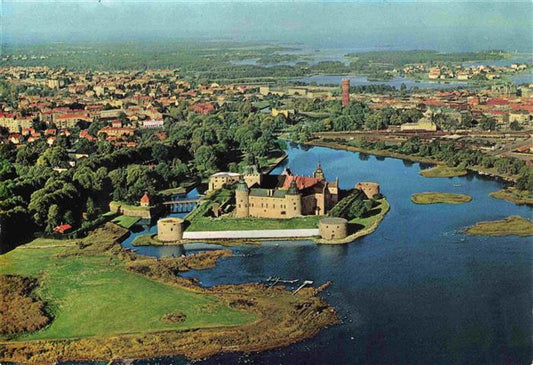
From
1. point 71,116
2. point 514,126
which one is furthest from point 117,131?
point 514,126

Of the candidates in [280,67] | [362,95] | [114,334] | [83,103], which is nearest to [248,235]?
[114,334]

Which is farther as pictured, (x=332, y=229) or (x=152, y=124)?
(x=152, y=124)

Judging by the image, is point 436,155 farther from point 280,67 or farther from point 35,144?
point 280,67

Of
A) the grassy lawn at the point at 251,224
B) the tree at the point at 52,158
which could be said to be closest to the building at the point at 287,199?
the grassy lawn at the point at 251,224

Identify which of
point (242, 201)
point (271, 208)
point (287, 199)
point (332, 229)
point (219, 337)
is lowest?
point (219, 337)

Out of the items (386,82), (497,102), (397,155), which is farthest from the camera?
(386,82)

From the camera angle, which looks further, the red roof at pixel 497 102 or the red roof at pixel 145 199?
the red roof at pixel 497 102

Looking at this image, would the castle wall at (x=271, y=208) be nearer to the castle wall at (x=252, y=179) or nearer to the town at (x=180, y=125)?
the castle wall at (x=252, y=179)

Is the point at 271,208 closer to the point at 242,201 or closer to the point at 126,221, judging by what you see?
the point at 242,201
